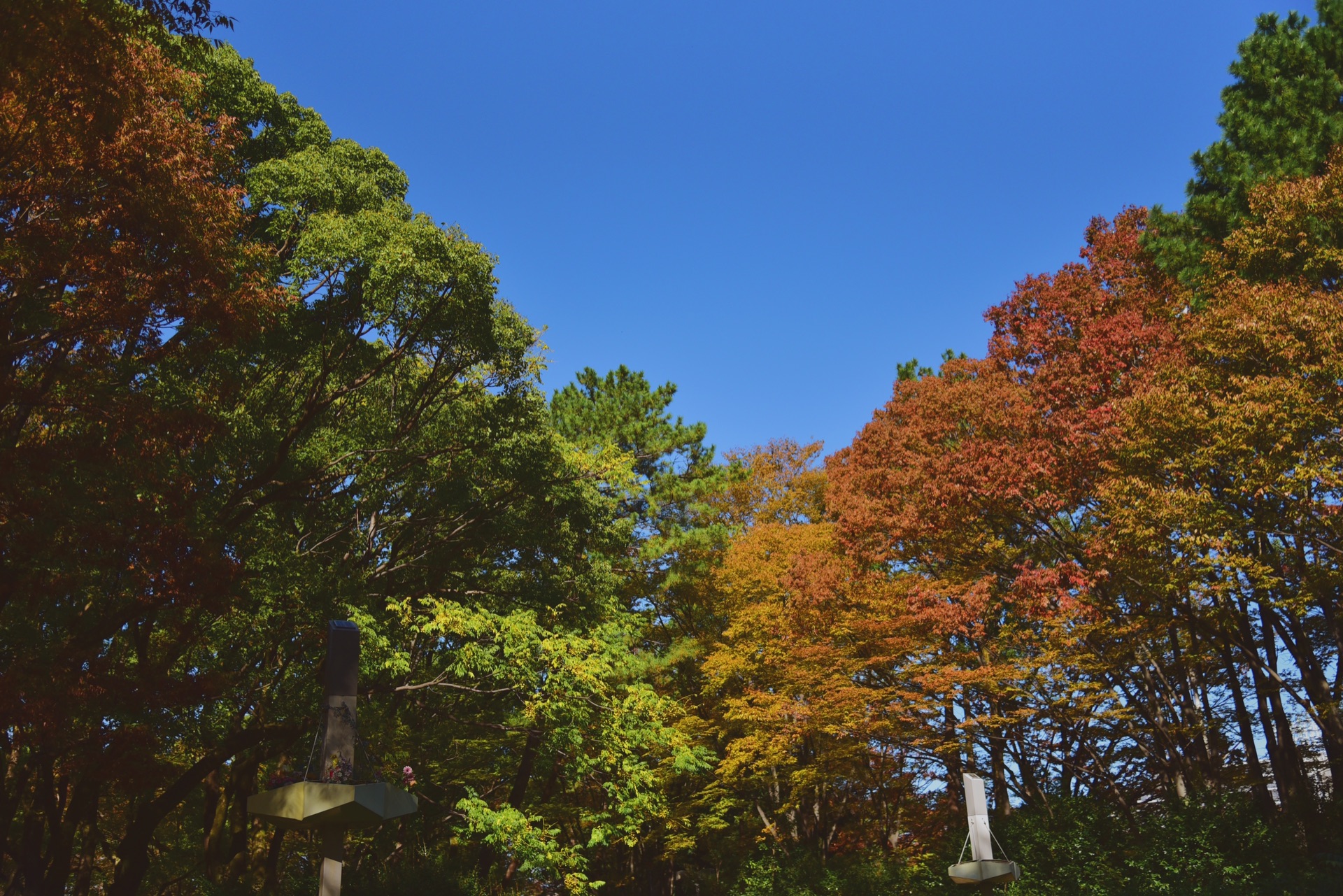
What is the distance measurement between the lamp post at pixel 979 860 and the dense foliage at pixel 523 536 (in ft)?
12.2

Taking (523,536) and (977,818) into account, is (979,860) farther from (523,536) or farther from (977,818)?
(523,536)

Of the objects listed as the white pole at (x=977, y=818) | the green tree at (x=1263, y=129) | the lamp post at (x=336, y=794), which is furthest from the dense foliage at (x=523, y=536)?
the white pole at (x=977, y=818)

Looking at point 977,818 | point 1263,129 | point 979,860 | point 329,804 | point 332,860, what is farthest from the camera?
point 1263,129

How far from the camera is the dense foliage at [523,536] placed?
25.4ft

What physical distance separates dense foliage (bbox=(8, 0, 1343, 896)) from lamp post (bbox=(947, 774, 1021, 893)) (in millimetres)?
3716

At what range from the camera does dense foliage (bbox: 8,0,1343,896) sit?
25.4 ft

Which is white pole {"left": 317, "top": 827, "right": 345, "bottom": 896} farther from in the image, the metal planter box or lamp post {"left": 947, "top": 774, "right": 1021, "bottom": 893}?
lamp post {"left": 947, "top": 774, "right": 1021, "bottom": 893}

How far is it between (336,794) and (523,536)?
353 inches

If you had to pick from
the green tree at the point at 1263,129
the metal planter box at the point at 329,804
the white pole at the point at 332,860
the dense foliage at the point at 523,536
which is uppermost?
the green tree at the point at 1263,129

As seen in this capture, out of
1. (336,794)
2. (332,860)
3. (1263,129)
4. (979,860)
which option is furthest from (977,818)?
(1263,129)

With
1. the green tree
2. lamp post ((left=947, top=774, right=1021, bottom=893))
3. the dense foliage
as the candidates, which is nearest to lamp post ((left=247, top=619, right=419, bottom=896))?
the dense foliage

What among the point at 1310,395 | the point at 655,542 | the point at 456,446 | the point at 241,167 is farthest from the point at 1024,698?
the point at 241,167

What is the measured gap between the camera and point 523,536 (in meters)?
14.0

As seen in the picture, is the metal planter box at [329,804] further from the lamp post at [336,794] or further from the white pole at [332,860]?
the white pole at [332,860]
